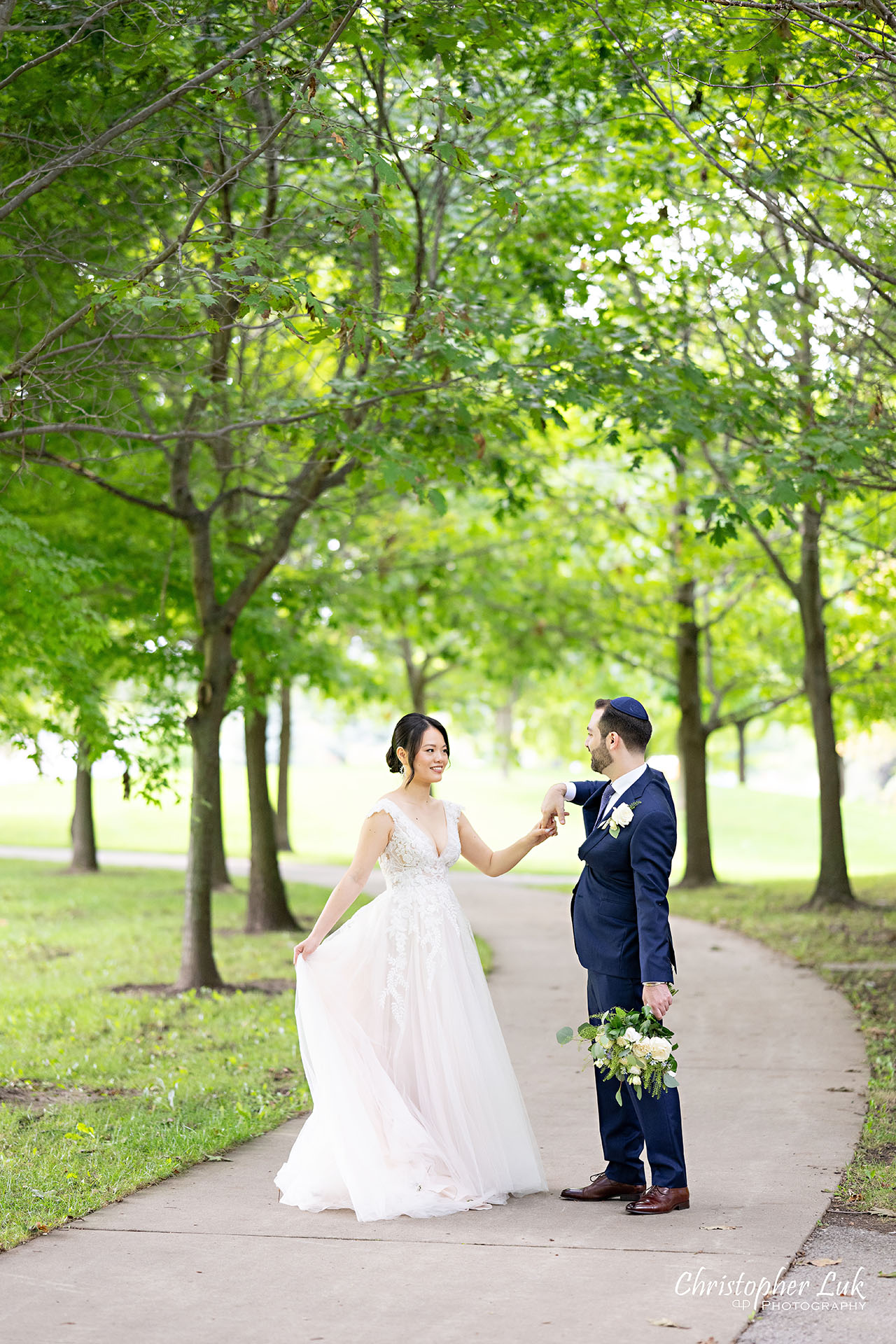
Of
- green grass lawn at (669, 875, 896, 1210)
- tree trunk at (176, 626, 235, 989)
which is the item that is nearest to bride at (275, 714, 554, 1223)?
green grass lawn at (669, 875, 896, 1210)

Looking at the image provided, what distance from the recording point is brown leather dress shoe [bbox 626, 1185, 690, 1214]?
515 cm

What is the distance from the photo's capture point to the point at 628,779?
5406 millimetres

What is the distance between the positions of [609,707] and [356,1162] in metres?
2.23

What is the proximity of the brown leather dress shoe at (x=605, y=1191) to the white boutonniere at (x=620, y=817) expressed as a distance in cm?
153

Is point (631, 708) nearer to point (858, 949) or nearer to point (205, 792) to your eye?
point (205, 792)

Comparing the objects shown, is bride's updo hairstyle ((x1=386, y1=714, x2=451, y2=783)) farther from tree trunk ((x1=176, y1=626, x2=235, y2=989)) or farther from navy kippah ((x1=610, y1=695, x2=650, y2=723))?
tree trunk ((x1=176, y1=626, x2=235, y2=989))

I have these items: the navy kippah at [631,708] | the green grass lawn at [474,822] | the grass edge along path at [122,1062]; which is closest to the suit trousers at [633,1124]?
the navy kippah at [631,708]

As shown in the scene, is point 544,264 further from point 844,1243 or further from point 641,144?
point 844,1243

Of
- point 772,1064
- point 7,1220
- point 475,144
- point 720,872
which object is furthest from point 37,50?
point 720,872

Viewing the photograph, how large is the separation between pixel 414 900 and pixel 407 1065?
29.7 inches

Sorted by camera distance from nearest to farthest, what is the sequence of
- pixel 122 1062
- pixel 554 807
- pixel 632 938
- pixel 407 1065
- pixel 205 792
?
pixel 632 938 → pixel 554 807 → pixel 407 1065 → pixel 122 1062 → pixel 205 792

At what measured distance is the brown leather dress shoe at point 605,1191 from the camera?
5.41 meters

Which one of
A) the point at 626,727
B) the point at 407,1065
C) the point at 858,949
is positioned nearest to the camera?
the point at 626,727

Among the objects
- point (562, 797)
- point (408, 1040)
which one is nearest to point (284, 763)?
point (408, 1040)
